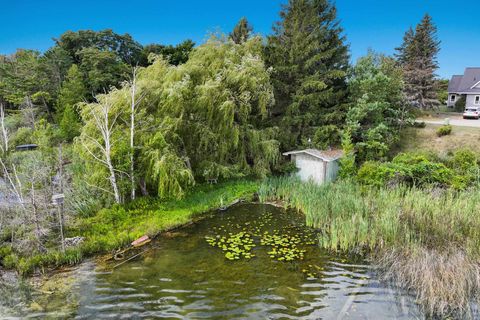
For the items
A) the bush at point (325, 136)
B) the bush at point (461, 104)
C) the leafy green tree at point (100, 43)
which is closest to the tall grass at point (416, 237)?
the bush at point (325, 136)

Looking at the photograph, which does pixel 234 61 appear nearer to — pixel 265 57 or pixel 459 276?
pixel 265 57

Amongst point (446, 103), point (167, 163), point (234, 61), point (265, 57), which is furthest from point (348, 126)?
point (446, 103)

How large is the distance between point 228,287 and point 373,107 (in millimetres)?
13487

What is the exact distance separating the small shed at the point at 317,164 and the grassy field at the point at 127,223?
119 inches

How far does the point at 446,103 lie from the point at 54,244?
1602 inches

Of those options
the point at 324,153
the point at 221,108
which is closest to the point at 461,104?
the point at 324,153

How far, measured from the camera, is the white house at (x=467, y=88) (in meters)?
29.5

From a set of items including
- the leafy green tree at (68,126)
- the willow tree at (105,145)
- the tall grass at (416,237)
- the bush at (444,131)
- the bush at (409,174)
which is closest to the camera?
the tall grass at (416,237)

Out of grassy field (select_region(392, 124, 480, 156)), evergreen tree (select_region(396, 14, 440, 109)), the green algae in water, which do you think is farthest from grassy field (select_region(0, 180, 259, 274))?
evergreen tree (select_region(396, 14, 440, 109))

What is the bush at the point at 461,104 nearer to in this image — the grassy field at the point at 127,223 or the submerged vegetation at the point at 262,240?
the grassy field at the point at 127,223

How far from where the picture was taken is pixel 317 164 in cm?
1498

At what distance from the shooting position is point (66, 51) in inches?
1132

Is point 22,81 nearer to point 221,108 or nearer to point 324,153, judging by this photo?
point 221,108

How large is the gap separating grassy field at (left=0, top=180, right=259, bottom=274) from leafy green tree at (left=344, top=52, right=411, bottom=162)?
23.3 feet
